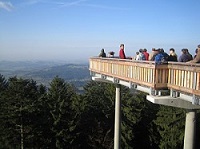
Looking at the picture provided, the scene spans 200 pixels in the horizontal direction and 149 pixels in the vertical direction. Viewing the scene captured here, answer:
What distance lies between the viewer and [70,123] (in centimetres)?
2994

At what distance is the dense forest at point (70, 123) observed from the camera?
27391mm

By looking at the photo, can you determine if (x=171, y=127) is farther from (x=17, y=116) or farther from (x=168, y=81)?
(x=168, y=81)

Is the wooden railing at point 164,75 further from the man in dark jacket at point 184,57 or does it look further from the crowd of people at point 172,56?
the man in dark jacket at point 184,57

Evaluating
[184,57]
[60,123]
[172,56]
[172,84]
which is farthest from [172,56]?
[60,123]

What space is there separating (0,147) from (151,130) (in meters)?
16.9

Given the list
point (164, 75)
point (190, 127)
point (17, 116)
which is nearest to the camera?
point (190, 127)

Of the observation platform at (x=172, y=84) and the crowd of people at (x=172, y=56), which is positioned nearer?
the observation platform at (x=172, y=84)

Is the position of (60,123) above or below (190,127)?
below

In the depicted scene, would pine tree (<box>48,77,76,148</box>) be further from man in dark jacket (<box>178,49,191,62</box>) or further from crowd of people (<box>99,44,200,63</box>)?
man in dark jacket (<box>178,49,191,62</box>)

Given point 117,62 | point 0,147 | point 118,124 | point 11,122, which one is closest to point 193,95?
point 117,62

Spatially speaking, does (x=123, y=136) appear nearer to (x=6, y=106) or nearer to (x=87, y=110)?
(x=87, y=110)

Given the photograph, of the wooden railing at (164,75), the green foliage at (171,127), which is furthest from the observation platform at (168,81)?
the green foliage at (171,127)

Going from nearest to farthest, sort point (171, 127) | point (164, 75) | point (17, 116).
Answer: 1. point (164, 75)
2. point (17, 116)
3. point (171, 127)

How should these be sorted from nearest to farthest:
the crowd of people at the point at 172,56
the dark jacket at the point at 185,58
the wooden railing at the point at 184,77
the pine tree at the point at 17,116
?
the wooden railing at the point at 184,77
the crowd of people at the point at 172,56
the dark jacket at the point at 185,58
the pine tree at the point at 17,116
